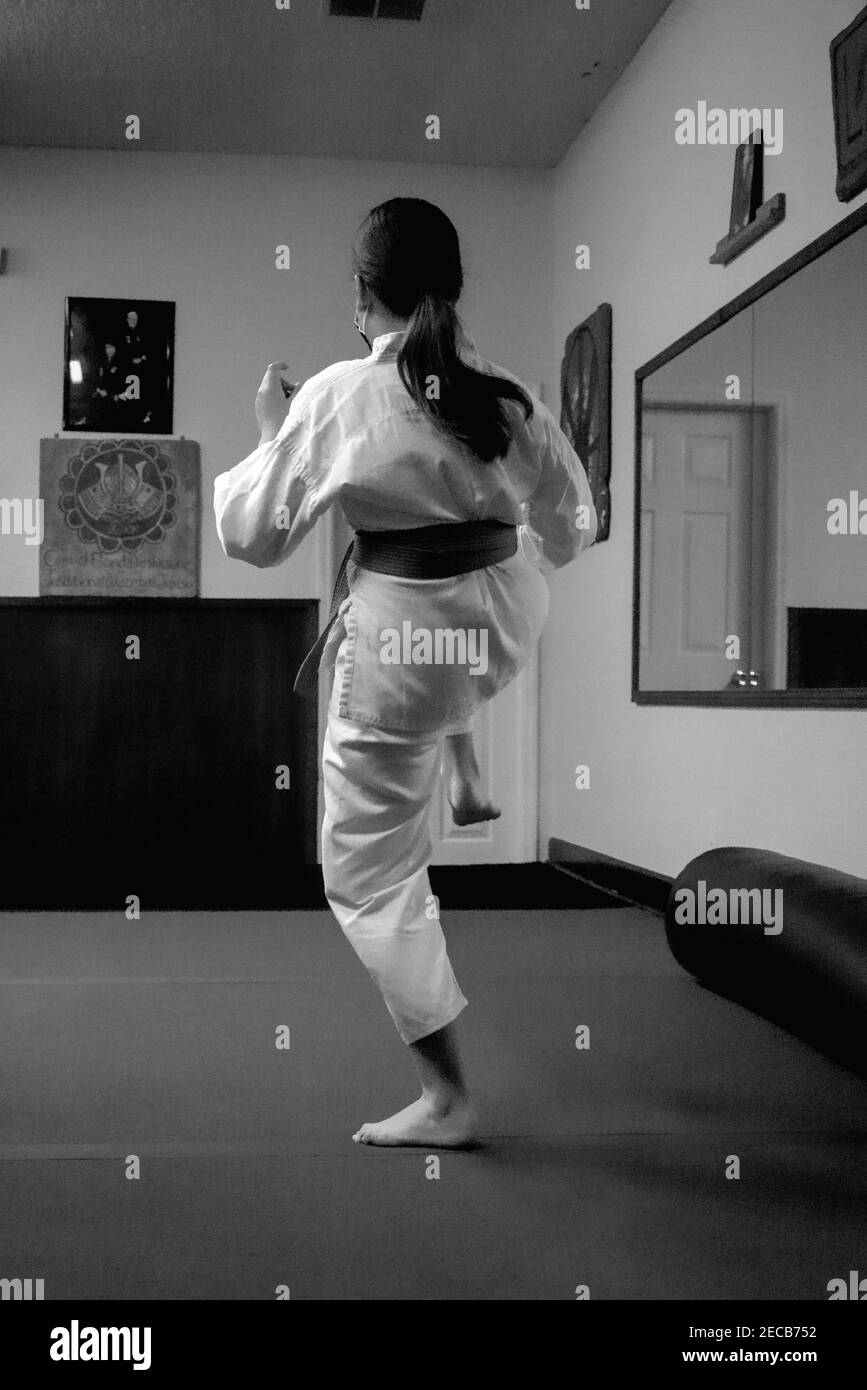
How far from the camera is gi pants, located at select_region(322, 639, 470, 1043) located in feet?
6.23

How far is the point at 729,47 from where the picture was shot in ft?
12.7

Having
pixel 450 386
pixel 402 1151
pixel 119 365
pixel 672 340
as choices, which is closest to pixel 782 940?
pixel 402 1151

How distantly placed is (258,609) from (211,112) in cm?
207

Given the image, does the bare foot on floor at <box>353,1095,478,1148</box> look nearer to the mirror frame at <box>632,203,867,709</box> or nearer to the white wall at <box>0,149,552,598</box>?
the mirror frame at <box>632,203,867,709</box>

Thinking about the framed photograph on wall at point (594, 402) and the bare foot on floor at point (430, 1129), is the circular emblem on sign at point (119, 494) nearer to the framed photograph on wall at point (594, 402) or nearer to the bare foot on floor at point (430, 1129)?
the framed photograph on wall at point (594, 402)

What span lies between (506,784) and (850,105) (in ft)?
11.6

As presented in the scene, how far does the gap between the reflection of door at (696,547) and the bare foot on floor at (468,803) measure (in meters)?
1.66

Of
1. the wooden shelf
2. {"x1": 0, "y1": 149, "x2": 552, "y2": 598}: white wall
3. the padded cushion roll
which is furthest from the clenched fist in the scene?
{"x1": 0, "y1": 149, "x2": 552, "y2": 598}: white wall

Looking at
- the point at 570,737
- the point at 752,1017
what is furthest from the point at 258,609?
the point at 752,1017

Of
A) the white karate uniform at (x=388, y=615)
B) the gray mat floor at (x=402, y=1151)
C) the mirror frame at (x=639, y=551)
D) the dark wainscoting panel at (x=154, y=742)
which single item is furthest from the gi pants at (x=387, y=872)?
the dark wainscoting panel at (x=154, y=742)

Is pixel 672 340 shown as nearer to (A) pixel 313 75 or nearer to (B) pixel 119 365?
(A) pixel 313 75

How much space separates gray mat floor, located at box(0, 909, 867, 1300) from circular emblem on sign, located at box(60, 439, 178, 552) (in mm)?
2763

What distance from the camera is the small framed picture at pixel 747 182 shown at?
11.9 ft

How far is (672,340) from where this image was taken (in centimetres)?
436
